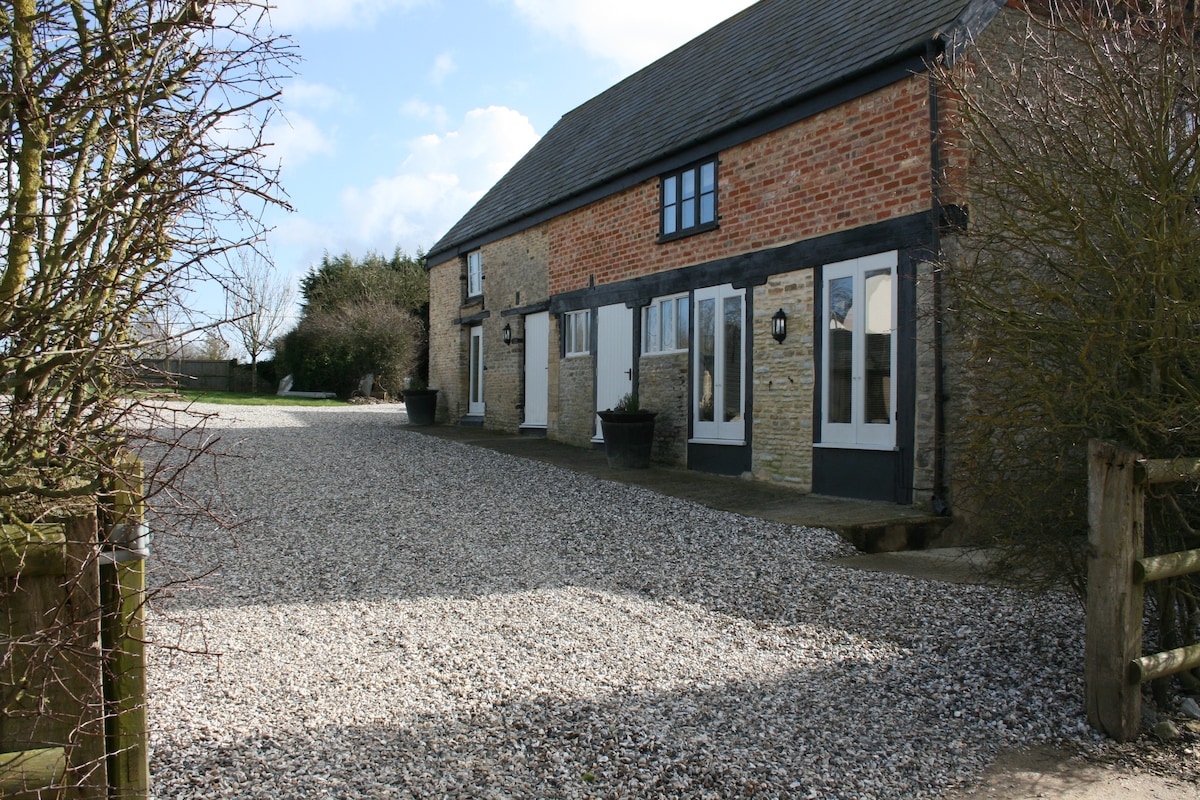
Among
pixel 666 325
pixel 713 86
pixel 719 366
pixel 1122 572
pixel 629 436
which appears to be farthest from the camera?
pixel 713 86

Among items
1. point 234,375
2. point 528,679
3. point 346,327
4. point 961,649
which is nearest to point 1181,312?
point 961,649

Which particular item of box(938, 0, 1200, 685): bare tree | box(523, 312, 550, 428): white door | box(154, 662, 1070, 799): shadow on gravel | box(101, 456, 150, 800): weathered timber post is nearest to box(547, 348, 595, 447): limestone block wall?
box(523, 312, 550, 428): white door

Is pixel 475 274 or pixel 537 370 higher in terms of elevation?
pixel 475 274

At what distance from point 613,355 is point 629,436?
7.04ft

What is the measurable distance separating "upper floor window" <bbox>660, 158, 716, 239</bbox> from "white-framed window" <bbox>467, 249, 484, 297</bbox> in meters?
6.87

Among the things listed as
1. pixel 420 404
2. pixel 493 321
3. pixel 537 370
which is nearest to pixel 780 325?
pixel 537 370

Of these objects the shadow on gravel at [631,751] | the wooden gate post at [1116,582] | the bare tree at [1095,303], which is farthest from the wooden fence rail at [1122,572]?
the shadow on gravel at [631,751]

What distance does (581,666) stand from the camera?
4.57 meters

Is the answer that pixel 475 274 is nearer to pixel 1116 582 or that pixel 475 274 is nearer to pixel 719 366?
pixel 719 366

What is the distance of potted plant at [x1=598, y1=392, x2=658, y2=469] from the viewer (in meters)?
12.1

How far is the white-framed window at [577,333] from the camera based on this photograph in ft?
48.6

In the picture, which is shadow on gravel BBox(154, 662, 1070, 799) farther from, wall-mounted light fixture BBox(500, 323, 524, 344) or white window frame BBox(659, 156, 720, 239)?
wall-mounted light fixture BBox(500, 323, 524, 344)

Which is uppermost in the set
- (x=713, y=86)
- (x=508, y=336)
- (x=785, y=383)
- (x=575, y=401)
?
(x=713, y=86)

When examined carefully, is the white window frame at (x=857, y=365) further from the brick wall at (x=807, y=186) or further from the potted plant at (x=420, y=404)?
the potted plant at (x=420, y=404)
